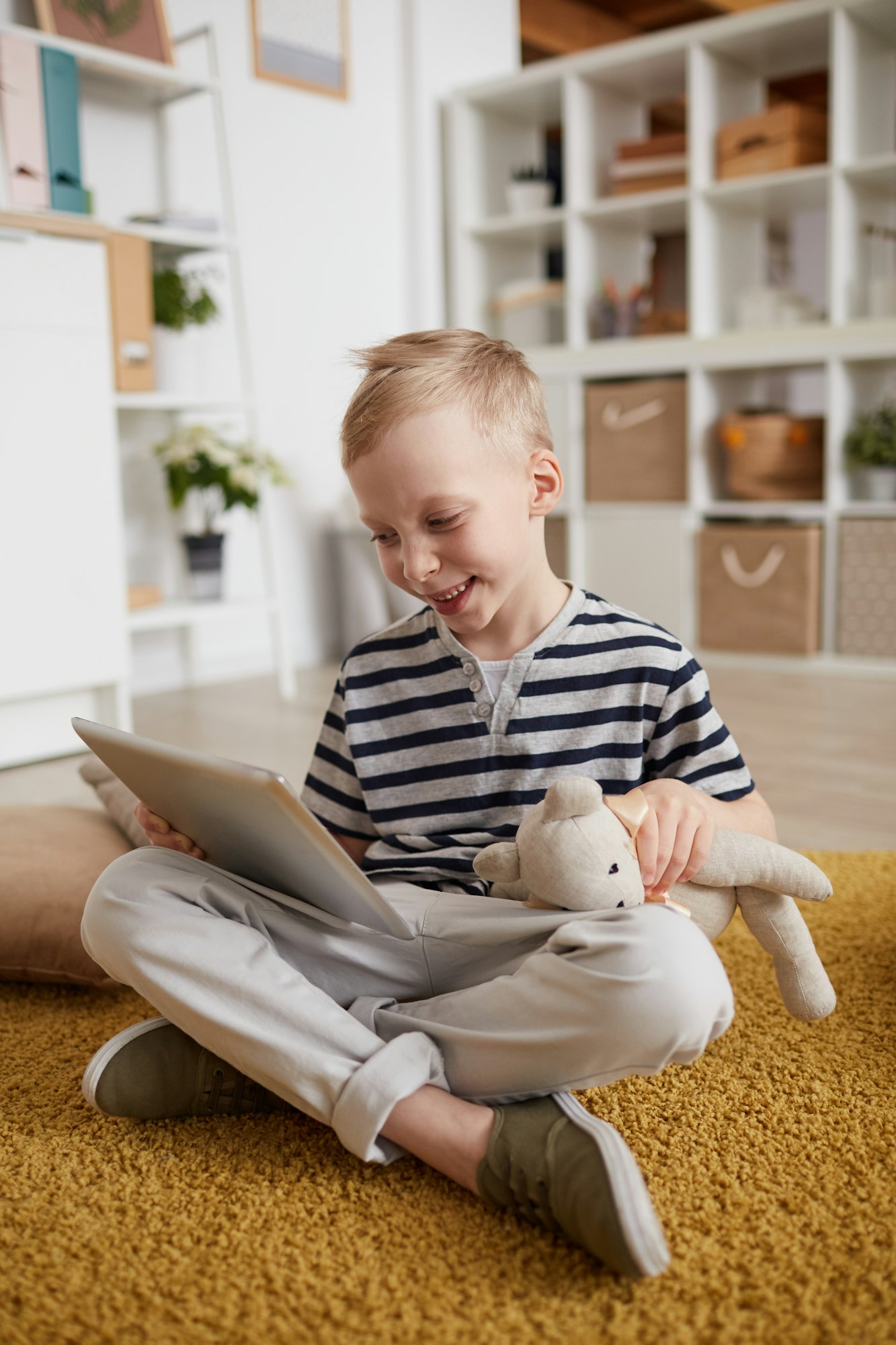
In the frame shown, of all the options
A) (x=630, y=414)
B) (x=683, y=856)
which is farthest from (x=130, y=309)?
(x=683, y=856)

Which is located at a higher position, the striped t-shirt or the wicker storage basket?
the wicker storage basket

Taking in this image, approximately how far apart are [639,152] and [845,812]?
6.48 ft

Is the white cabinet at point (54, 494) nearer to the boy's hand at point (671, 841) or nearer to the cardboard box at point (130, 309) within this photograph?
the cardboard box at point (130, 309)

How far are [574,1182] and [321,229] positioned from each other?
9.12 ft

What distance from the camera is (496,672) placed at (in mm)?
951

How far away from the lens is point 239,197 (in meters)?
2.85

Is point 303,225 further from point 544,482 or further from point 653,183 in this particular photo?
point 544,482

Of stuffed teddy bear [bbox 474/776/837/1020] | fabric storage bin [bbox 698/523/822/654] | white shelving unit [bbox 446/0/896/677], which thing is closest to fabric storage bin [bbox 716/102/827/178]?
white shelving unit [bbox 446/0/896/677]

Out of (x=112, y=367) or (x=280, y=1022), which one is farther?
(x=112, y=367)

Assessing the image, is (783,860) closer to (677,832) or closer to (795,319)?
(677,832)

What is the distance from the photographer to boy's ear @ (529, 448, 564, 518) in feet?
3.11

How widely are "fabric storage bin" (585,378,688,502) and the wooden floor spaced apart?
51 cm

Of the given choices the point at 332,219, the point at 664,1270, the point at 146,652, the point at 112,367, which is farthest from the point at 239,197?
the point at 664,1270

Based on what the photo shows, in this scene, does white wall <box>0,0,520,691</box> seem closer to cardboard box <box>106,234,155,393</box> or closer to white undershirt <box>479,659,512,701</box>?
cardboard box <box>106,234,155,393</box>
